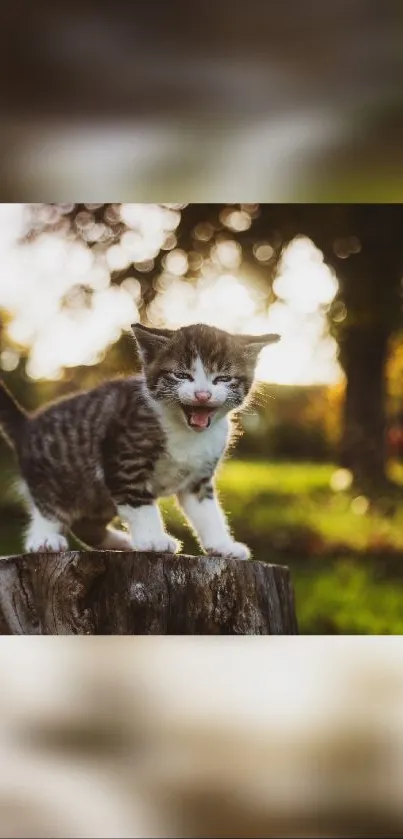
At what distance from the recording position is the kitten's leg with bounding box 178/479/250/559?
3.97 meters

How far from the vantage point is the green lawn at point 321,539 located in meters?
5.17

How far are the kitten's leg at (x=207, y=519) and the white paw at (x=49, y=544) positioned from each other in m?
0.51

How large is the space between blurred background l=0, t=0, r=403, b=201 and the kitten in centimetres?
67

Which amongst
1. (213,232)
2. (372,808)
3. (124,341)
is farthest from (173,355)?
(372,808)

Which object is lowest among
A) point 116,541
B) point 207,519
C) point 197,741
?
point 197,741

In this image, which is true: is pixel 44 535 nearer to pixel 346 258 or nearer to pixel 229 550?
pixel 229 550

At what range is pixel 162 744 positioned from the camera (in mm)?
2455

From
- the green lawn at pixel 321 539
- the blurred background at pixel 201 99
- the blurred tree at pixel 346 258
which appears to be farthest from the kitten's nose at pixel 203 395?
the blurred tree at pixel 346 258

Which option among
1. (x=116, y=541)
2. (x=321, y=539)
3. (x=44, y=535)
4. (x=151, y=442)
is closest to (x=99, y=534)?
(x=116, y=541)

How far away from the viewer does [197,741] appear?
248 cm

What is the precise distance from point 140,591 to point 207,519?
34.4 inches

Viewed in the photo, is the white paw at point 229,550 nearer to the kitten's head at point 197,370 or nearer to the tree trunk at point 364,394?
the kitten's head at point 197,370

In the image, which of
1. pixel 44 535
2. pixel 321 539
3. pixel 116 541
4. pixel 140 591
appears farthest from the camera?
pixel 321 539

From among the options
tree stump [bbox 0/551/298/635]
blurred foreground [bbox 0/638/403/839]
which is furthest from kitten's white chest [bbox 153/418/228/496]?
tree stump [bbox 0/551/298/635]
